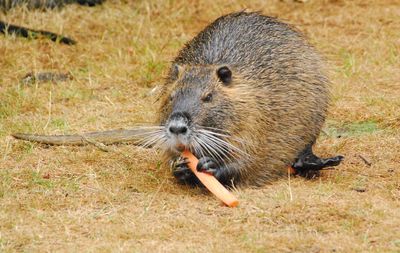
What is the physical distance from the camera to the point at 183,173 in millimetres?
5012

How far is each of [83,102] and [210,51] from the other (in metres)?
1.76

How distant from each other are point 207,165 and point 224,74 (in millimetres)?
516

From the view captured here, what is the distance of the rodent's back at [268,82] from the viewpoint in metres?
5.09

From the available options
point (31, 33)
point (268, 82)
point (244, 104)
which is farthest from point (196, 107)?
point (31, 33)

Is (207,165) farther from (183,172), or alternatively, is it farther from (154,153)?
(154,153)

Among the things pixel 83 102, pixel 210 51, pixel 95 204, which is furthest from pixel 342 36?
pixel 95 204

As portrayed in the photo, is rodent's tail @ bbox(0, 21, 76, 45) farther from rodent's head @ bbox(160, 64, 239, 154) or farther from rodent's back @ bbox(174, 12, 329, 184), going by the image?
rodent's head @ bbox(160, 64, 239, 154)

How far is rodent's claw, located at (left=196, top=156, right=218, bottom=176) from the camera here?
4.85m

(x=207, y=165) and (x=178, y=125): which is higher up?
(x=178, y=125)

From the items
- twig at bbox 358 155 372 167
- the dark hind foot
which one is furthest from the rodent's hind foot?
twig at bbox 358 155 372 167

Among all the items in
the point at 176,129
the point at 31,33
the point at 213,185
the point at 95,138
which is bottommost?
the point at 31,33

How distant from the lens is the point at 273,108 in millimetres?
5234

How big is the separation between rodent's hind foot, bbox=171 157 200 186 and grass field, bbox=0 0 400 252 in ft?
0.22

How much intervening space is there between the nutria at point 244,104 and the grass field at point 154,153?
0.18 meters
